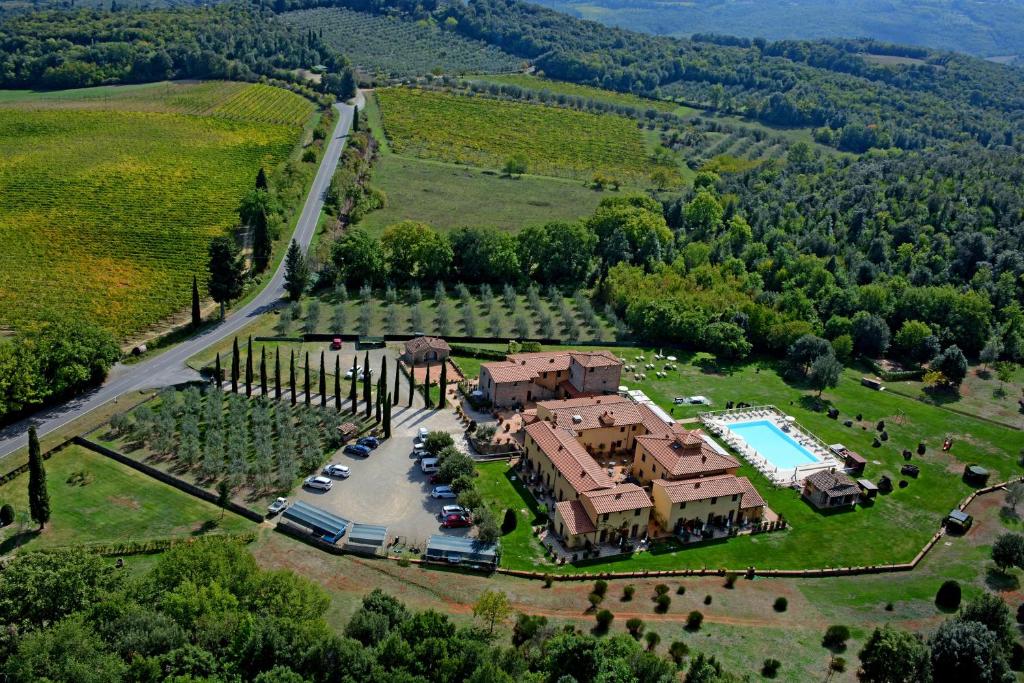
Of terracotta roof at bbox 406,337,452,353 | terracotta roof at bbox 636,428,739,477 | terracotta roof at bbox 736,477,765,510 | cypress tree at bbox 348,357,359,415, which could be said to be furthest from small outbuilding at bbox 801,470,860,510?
cypress tree at bbox 348,357,359,415

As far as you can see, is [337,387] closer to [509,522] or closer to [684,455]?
[509,522]

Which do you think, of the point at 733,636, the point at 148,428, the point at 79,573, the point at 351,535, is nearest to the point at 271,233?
the point at 148,428

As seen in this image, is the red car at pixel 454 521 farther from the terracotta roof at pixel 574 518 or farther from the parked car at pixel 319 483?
the parked car at pixel 319 483

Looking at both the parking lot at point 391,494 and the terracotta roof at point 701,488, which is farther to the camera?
the terracotta roof at point 701,488

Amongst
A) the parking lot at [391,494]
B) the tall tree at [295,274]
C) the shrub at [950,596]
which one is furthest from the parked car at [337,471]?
the shrub at [950,596]

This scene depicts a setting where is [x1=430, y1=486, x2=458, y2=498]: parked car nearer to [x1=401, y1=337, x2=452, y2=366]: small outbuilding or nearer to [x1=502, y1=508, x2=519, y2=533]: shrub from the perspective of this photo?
[x1=502, y1=508, x2=519, y2=533]: shrub

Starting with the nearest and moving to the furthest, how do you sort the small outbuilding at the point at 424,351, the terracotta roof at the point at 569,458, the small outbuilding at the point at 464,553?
the small outbuilding at the point at 464,553
the terracotta roof at the point at 569,458
the small outbuilding at the point at 424,351

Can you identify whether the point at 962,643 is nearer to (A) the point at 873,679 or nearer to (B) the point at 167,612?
(A) the point at 873,679
